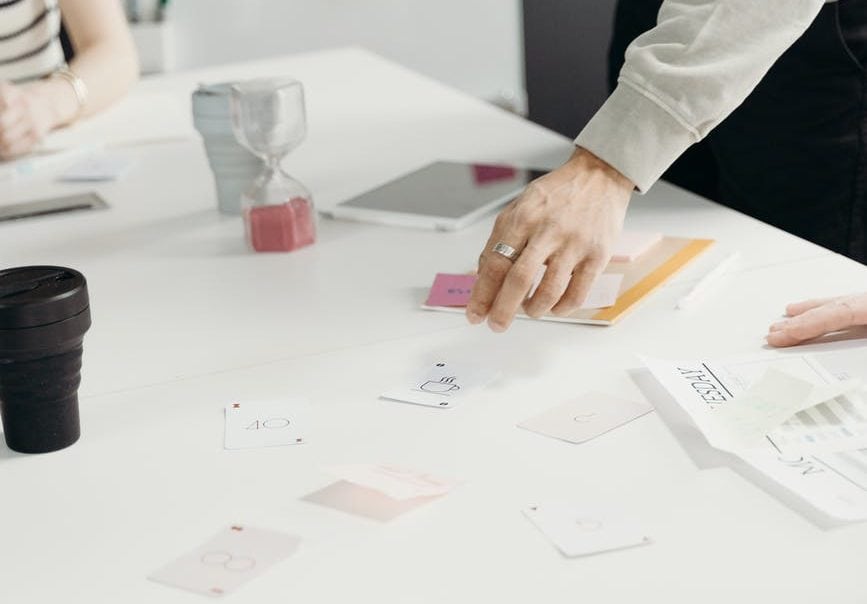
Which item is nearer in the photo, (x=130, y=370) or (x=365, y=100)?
(x=130, y=370)

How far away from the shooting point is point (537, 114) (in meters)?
3.05

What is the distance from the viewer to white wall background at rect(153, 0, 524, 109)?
13.8 ft

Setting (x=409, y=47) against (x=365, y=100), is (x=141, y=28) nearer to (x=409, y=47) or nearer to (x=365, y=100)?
(x=409, y=47)

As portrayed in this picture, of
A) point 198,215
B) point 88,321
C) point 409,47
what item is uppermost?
point 88,321

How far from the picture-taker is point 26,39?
2.29 meters

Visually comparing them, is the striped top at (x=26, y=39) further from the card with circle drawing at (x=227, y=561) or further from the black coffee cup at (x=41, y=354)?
the card with circle drawing at (x=227, y=561)

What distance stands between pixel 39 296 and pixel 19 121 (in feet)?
3.66

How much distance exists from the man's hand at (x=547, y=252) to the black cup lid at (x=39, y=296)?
379mm

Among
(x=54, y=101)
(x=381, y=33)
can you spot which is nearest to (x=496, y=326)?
(x=54, y=101)

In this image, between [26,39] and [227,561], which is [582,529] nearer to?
[227,561]

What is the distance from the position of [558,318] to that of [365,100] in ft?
3.73

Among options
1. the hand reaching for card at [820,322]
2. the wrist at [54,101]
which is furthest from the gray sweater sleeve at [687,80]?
the wrist at [54,101]

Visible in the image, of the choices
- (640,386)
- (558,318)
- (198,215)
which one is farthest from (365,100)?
(640,386)

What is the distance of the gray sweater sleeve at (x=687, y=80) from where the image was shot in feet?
4.06
